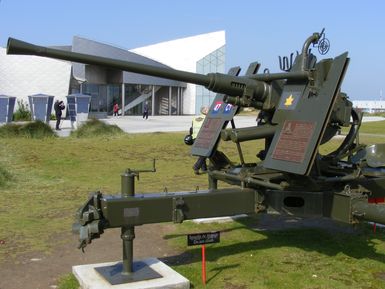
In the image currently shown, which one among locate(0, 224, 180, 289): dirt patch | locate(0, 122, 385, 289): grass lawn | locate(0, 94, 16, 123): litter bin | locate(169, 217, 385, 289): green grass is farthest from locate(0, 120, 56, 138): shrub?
locate(169, 217, 385, 289): green grass

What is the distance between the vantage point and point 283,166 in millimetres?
5055

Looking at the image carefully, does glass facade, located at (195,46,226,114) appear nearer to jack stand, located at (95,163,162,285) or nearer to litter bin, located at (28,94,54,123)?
litter bin, located at (28,94,54,123)

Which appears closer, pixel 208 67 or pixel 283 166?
pixel 283 166

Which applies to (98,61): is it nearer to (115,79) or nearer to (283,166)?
(283,166)

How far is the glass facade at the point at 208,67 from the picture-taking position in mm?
61491

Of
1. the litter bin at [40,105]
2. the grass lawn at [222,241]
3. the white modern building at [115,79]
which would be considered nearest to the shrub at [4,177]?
the grass lawn at [222,241]

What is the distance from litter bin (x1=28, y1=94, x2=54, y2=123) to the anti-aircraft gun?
23.6m

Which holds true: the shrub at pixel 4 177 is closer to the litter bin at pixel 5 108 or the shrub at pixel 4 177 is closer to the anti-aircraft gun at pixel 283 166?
the anti-aircraft gun at pixel 283 166

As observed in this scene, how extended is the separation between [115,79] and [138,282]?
47411 millimetres

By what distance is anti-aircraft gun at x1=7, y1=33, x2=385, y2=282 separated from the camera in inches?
188

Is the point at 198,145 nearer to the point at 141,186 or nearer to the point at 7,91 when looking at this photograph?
the point at 141,186

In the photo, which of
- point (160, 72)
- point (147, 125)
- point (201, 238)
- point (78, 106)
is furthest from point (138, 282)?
point (147, 125)

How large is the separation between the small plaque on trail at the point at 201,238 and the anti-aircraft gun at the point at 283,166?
19cm

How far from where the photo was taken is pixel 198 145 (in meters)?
6.79
